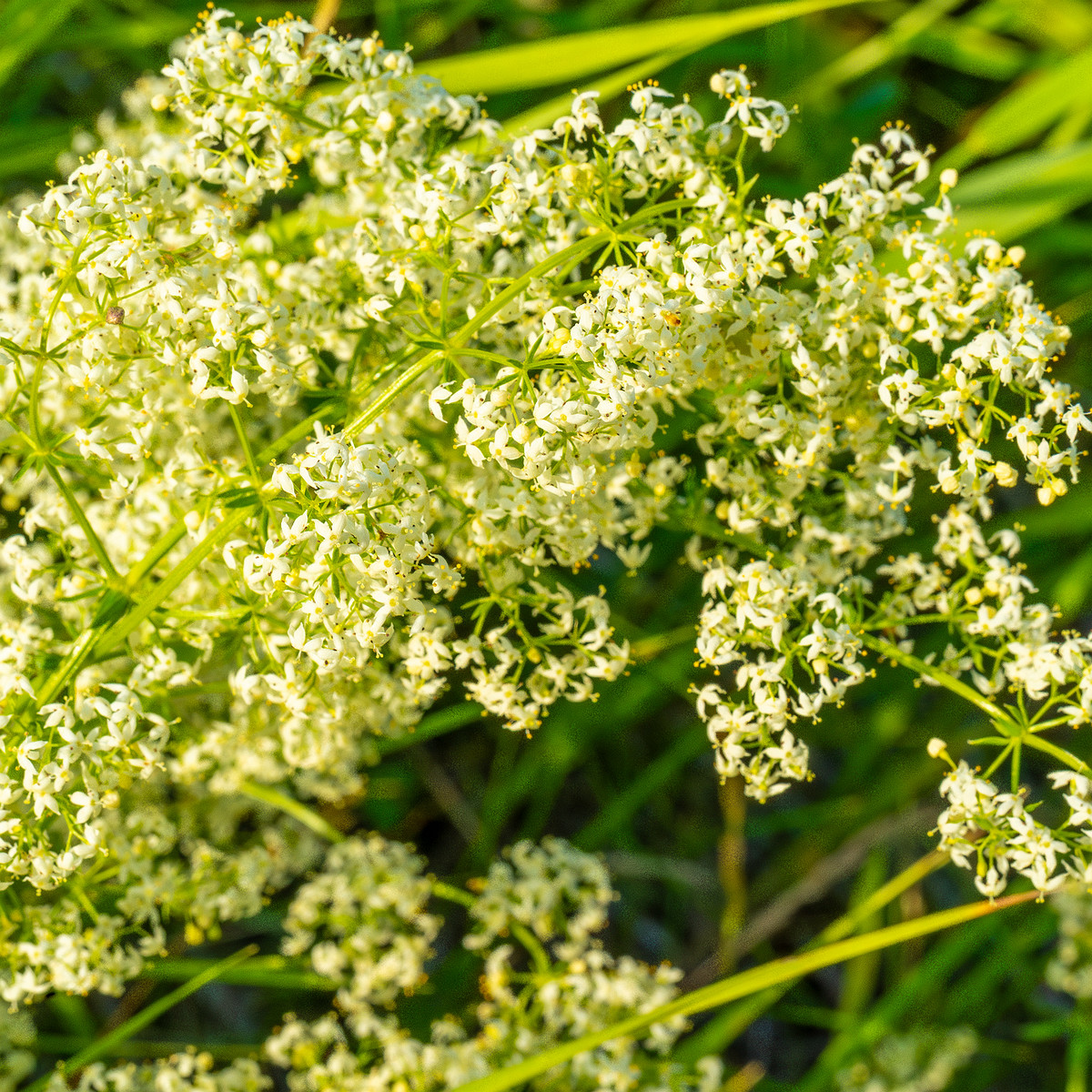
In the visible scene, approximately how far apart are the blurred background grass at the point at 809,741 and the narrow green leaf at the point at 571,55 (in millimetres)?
1209

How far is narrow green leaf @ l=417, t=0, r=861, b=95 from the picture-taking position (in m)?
4.51

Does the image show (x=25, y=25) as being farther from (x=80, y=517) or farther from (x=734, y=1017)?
(x=734, y=1017)

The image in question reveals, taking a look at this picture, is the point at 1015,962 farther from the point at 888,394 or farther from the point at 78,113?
the point at 78,113

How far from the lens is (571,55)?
4715 millimetres

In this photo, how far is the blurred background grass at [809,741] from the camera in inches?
233

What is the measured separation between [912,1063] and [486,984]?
250cm

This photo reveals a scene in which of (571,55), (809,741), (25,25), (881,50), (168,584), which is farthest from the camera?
(809,741)

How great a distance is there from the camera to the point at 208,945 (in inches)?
245

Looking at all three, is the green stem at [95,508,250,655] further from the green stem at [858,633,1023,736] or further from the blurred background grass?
the blurred background grass

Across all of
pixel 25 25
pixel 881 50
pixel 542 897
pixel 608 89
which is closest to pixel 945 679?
pixel 542 897

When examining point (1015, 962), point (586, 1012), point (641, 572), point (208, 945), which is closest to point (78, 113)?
point (641, 572)

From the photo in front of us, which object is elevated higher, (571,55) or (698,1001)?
(571,55)

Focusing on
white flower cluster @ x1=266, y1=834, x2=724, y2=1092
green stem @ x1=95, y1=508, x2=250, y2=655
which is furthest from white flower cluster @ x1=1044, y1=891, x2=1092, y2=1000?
green stem @ x1=95, y1=508, x2=250, y2=655

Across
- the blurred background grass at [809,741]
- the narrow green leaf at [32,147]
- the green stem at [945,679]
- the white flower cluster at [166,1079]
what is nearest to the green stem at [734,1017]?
the blurred background grass at [809,741]
